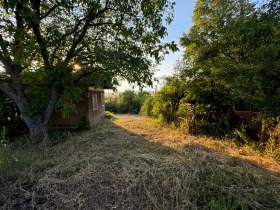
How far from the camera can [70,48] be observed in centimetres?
577

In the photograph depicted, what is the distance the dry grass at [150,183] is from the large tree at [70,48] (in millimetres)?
2236

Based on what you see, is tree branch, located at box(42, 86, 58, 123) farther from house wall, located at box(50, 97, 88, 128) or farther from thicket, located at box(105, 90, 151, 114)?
thicket, located at box(105, 90, 151, 114)

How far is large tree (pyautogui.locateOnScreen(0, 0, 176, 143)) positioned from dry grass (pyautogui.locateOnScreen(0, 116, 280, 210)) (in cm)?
224

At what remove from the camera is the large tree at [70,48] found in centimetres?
450

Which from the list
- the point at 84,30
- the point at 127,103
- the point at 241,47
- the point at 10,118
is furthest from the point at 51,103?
the point at 127,103

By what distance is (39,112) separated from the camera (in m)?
5.99

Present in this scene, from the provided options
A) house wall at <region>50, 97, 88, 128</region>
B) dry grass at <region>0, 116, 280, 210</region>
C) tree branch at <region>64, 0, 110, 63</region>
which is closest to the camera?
dry grass at <region>0, 116, 280, 210</region>

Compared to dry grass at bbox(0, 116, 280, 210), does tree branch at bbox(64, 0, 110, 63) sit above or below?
above

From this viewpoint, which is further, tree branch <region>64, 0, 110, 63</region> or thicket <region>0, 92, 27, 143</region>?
thicket <region>0, 92, 27, 143</region>

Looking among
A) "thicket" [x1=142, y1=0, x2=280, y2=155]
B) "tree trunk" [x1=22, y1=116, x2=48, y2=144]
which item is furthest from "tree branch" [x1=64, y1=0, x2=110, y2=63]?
"thicket" [x1=142, y1=0, x2=280, y2=155]

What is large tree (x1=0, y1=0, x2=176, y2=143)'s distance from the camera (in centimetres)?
450

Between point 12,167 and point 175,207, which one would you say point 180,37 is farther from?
point 12,167

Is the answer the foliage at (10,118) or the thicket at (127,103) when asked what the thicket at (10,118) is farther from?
the thicket at (127,103)

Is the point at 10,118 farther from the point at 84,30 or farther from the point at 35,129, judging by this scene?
the point at 84,30
